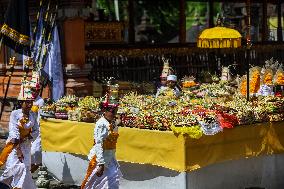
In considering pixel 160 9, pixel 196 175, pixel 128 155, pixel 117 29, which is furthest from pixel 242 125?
pixel 160 9

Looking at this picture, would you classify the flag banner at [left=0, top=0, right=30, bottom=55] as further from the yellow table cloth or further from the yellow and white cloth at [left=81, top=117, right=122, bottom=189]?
the yellow and white cloth at [left=81, top=117, right=122, bottom=189]

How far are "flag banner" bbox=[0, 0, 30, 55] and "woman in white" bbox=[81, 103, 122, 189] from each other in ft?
19.2

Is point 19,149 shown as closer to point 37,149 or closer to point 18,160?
point 18,160

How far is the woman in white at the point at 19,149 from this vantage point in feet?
32.1

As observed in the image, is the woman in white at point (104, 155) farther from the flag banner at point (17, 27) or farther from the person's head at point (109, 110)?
the flag banner at point (17, 27)

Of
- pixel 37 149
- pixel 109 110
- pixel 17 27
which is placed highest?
pixel 17 27

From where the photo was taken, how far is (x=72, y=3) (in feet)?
47.4

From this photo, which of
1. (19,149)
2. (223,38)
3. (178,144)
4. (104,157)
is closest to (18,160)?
(19,149)

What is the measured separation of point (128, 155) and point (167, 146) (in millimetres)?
904

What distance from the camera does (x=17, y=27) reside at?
14.1 m

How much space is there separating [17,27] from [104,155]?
6279 mm

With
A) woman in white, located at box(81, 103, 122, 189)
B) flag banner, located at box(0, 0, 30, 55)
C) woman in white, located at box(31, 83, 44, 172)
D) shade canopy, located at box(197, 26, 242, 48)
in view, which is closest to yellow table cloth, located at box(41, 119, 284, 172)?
woman in white, located at box(31, 83, 44, 172)

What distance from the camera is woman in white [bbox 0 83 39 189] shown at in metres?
9.79

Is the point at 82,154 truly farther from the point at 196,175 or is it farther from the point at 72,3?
the point at 72,3
